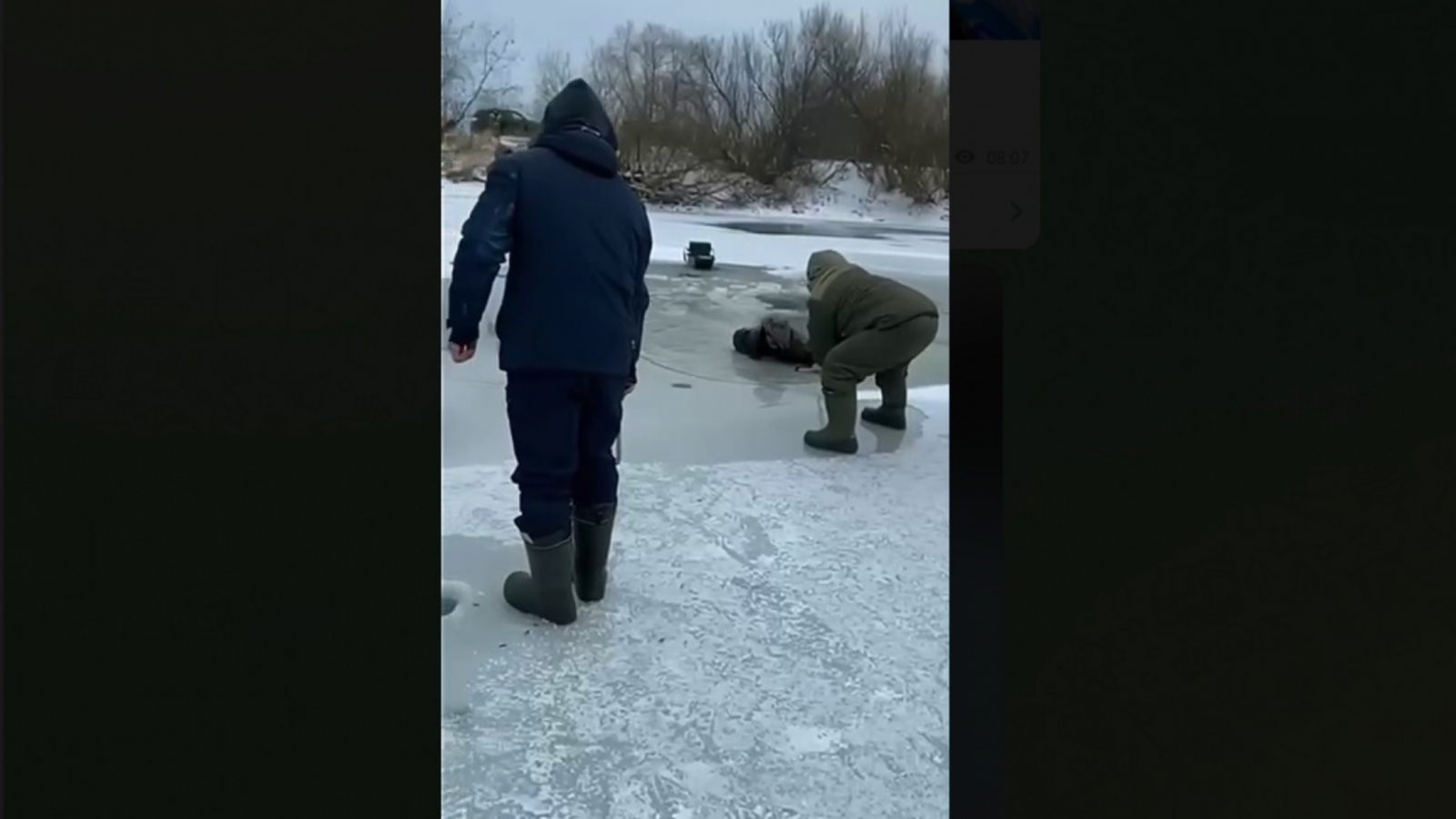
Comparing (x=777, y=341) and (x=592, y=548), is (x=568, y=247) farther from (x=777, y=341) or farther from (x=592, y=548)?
(x=777, y=341)

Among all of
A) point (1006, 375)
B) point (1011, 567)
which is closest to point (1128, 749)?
point (1011, 567)

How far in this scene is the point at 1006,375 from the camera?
867 millimetres

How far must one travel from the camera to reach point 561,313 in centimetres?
193

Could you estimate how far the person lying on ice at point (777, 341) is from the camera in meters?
3.31

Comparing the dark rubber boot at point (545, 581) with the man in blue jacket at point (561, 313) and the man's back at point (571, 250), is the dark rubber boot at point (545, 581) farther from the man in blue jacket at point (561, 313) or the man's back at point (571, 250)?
the man's back at point (571, 250)

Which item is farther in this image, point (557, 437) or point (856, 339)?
point (856, 339)

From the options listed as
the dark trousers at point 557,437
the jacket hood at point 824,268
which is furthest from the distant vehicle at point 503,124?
the jacket hood at point 824,268

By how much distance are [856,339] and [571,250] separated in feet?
4.34

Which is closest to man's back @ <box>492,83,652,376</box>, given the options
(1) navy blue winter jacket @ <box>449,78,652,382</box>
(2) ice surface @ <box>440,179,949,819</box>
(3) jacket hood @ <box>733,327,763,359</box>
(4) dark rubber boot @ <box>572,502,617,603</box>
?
(1) navy blue winter jacket @ <box>449,78,652,382</box>

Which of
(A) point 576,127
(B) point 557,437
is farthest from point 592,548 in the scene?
(A) point 576,127

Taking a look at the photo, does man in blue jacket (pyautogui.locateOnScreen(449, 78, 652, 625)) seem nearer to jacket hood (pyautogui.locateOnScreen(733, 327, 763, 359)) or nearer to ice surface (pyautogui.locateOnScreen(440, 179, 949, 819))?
ice surface (pyautogui.locateOnScreen(440, 179, 949, 819))

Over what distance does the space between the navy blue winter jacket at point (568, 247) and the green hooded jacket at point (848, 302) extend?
0.97 m

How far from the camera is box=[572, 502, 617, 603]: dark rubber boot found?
83.1 inches

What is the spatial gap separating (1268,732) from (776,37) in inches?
58.6
